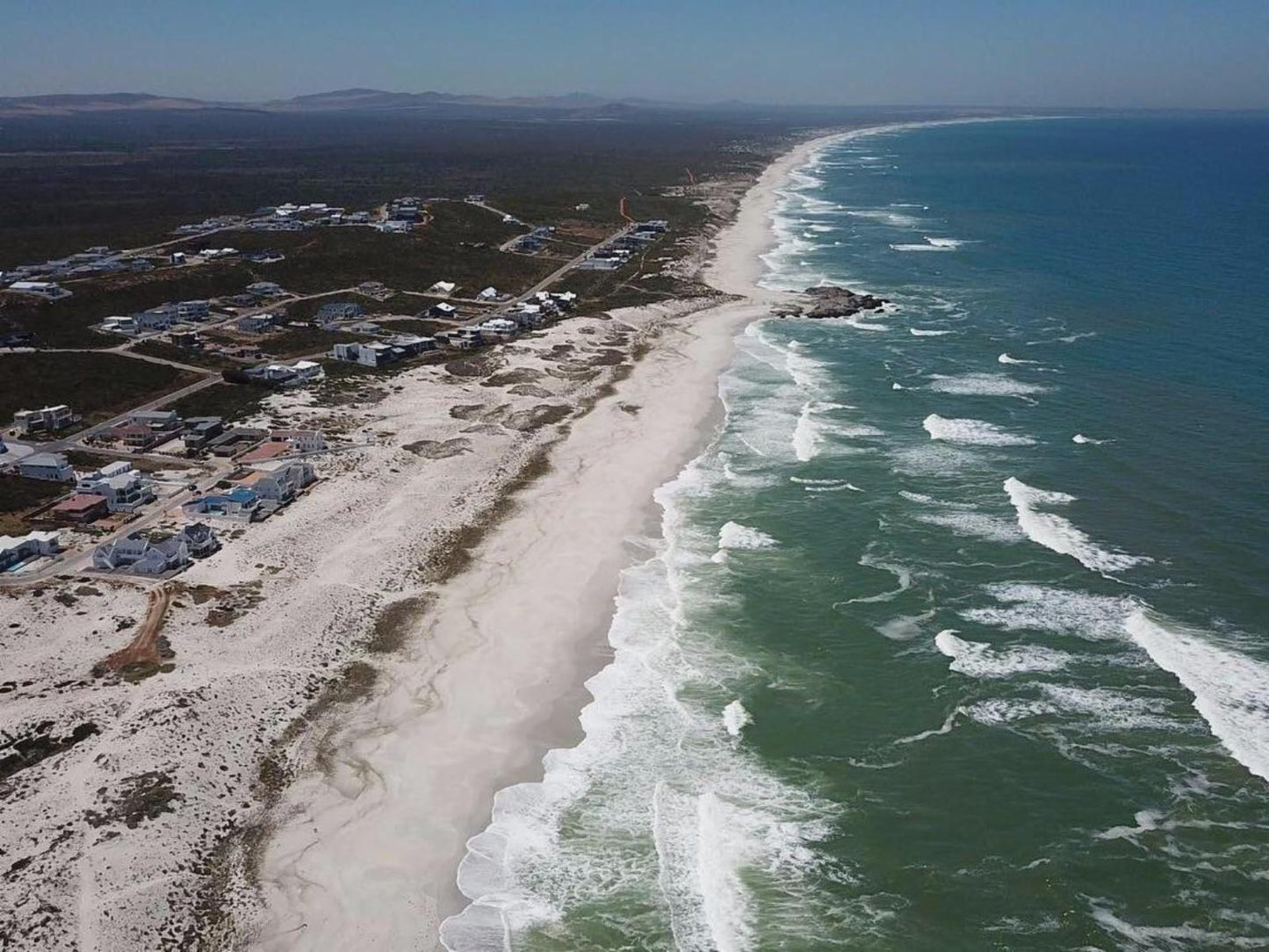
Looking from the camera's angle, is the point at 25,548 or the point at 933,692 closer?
the point at 933,692

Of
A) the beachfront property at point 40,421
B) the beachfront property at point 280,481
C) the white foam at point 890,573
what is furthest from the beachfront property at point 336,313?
the white foam at point 890,573

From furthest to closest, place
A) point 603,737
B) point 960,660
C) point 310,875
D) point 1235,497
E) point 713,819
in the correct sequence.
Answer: point 1235,497 < point 960,660 < point 603,737 < point 713,819 < point 310,875

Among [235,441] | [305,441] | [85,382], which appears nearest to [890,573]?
[305,441]

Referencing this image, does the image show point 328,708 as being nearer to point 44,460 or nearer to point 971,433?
point 44,460

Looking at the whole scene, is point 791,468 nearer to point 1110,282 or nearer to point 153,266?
point 1110,282

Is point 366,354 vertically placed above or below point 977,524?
above

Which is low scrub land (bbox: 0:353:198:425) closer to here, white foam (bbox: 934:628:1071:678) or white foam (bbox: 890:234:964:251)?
white foam (bbox: 934:628:1071:678)

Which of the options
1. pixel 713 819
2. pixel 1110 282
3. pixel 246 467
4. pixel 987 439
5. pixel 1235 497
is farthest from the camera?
pixel 1110 282

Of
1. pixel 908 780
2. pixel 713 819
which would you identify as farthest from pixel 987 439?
pixel 713 819
